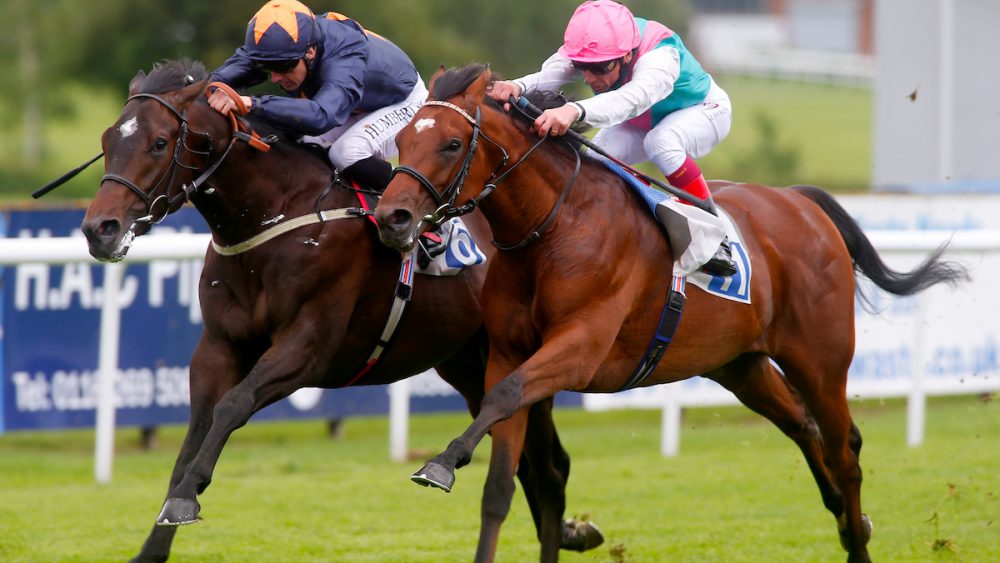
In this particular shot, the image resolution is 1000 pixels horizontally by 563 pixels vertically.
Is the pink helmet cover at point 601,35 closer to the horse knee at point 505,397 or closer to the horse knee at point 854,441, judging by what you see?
the horse knee at point 505,397

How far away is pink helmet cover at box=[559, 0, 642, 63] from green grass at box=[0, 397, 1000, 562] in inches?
64.2

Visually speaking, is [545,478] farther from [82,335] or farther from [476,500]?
[82,335]

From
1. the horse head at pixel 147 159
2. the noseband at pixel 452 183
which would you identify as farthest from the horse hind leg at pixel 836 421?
the horse head at pixel 147 159

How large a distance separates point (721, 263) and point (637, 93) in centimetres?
68

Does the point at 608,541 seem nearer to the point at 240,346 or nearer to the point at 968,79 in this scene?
the point at 240,346

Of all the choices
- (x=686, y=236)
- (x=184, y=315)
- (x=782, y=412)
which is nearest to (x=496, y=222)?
(x=686, y=236)

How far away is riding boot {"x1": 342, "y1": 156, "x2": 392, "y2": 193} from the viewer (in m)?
4.71

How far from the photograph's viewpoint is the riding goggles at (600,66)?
4.45 meters

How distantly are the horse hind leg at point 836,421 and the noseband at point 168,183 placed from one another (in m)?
2.31

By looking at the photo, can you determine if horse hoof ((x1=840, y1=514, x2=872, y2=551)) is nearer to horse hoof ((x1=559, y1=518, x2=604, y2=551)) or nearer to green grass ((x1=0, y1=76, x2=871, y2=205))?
horse hoof ((x1=559, y1=518, x2=604, y2=551))

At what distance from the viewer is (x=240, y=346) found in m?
4.44

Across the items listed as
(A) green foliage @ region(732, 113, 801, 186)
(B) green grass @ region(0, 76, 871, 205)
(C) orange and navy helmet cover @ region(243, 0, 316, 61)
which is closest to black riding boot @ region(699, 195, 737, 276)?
(C) orange and navy helmet cover @ region(243, 0, 316, 61)

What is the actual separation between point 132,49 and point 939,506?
13.7 metres

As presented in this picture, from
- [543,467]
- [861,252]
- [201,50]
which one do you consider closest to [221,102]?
[543,467]
